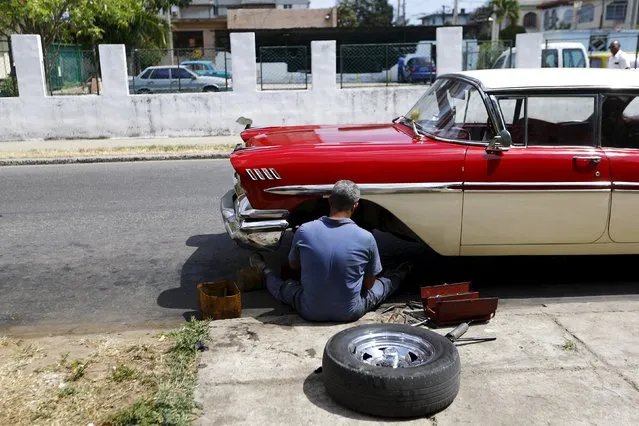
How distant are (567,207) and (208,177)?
6888mm

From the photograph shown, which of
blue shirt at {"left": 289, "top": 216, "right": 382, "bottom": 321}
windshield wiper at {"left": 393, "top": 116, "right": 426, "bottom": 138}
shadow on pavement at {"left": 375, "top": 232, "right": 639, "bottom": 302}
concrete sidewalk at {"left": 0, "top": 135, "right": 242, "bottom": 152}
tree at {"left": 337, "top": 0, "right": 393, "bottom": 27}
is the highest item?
tree at {"left": 337, "top": 0, "right": 393, "bottom": 27}

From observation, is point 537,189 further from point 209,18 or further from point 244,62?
point 209,18

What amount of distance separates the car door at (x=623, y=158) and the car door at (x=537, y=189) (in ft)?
0.26

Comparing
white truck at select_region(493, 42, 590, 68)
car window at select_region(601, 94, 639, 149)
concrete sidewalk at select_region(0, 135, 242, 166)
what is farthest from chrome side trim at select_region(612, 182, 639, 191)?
white truck at select_region(493, 42, 590, 68)

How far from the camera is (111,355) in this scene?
412 cm

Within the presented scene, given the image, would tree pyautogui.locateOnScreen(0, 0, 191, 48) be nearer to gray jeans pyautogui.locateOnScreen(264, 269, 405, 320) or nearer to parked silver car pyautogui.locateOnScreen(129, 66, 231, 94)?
parked silver car pyautogui.locateOnScreen(129, 66, 231, 94)

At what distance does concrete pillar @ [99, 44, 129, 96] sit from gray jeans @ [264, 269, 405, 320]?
11454 millimetres

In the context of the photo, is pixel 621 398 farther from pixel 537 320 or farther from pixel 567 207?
pixel 567 207

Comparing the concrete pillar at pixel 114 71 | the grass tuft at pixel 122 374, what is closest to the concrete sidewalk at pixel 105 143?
the concrete pillar at pixel 114 71

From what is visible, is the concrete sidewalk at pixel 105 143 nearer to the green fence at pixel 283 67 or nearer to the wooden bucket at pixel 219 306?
the green fence at pixel 283 67

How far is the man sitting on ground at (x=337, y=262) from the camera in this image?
4.41 meters

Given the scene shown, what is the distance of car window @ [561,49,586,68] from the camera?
760 inches

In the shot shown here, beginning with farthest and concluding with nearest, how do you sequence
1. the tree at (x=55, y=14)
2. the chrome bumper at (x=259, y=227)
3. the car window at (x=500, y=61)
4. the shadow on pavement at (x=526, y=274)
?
the car window at (x=500, y=61) → the tree at (x=55, y=14) → the shadow on pavement at (x=526, y=274) → the chrome bumper at (x=259, y=227)

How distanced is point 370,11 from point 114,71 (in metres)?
95.4
